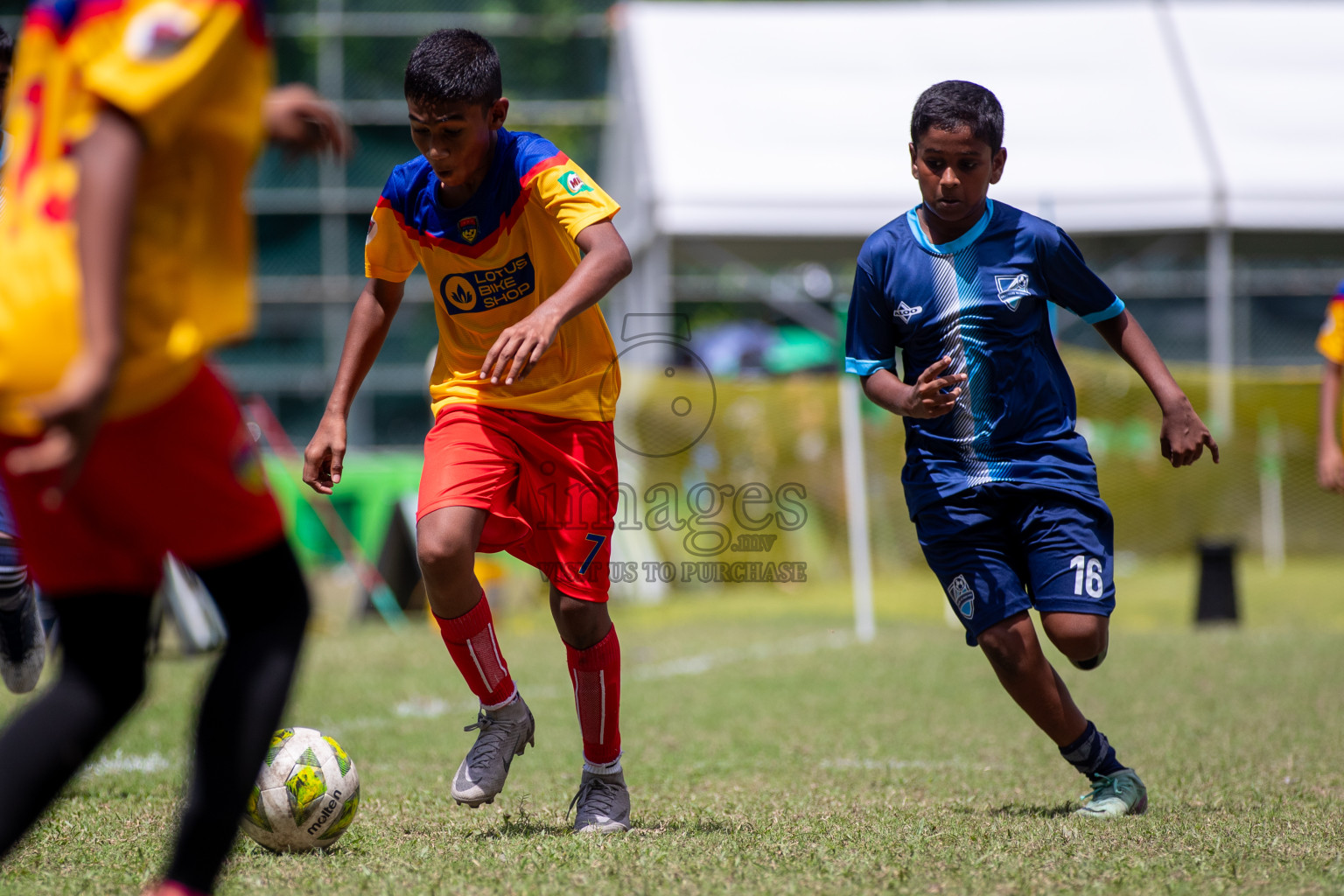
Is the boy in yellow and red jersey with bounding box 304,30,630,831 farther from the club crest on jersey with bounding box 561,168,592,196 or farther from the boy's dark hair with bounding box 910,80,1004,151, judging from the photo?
the boy's dark hair with bounding box 910,80,1004,151

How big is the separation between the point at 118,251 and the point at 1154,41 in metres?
17.0

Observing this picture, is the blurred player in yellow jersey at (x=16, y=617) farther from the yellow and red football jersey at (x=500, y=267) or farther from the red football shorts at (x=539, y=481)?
the red football shorts at (x=539, y=481)

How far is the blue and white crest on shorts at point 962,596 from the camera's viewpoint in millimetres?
4074

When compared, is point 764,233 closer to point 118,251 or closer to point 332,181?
point 332,181

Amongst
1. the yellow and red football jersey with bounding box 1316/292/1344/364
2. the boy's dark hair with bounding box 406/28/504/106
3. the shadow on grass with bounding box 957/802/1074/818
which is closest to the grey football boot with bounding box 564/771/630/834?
the shadow on grass with bounding box 957/802/1074/818

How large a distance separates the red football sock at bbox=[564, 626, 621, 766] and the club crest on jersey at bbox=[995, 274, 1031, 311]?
1510 millimetres

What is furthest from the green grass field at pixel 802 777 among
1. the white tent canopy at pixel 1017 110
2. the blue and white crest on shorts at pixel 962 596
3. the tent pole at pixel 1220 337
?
the white tent canopy at pixel 1017 110

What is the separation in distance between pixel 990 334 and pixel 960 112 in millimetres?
653

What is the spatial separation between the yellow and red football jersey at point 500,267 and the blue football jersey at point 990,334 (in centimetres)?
84

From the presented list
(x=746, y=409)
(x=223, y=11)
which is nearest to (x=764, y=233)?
(x=746, y=409)

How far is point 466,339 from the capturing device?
4059 mm

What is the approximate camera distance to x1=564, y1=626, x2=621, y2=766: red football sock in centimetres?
397

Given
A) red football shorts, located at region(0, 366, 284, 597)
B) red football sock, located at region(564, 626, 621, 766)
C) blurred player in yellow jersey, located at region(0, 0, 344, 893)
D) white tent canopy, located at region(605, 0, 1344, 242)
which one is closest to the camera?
blurred player in yellow jersey, located at region(0, 0, 344, 893)

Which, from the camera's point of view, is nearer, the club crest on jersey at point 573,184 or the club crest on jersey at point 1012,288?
the club crest on jersey at point 573,184
